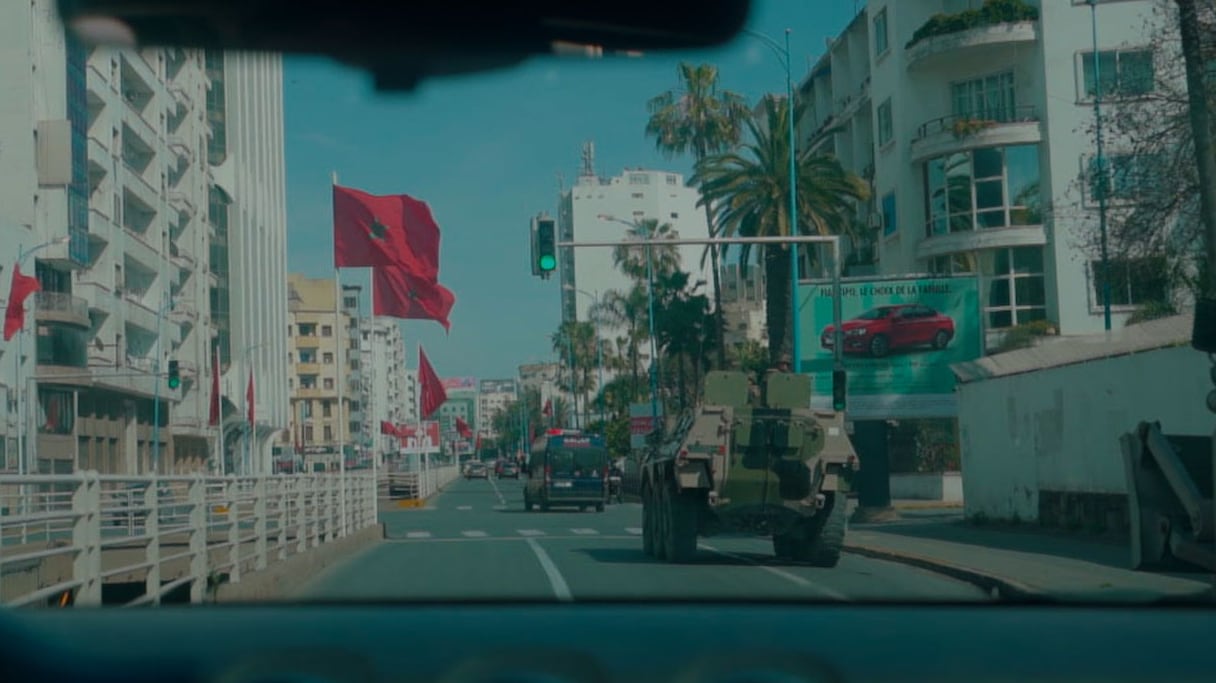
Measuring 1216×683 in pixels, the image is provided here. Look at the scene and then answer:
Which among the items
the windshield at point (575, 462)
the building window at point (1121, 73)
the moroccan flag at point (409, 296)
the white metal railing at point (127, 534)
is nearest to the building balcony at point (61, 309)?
the white metal railing at point (127, 534)

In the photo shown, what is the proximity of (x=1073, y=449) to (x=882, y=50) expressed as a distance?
1056 centimetres

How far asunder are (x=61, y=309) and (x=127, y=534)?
11.0ft

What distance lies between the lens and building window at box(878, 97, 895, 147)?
36.9 ft

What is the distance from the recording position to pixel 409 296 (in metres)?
5.99

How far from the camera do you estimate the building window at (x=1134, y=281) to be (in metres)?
12.8

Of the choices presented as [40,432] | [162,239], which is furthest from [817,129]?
[40,432]

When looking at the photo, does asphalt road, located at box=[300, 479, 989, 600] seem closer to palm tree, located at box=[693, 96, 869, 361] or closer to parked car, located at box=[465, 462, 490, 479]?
palm tree, located at box=[693, 96, 869, 361]

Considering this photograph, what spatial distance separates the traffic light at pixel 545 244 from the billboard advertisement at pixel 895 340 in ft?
18.9

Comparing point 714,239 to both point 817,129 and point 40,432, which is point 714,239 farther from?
point 40,432

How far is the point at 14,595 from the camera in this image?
6379mm

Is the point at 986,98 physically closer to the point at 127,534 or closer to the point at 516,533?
the point at 516,533

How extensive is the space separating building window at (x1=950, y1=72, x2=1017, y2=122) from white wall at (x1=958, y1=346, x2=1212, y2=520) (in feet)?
10.1

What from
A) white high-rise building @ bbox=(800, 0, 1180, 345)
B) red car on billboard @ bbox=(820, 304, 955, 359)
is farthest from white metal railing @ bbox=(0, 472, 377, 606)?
red car on billboard @ bbox=(820, 304, 955, 359)

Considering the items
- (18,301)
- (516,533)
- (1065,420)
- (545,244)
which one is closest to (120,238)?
(18,301)
